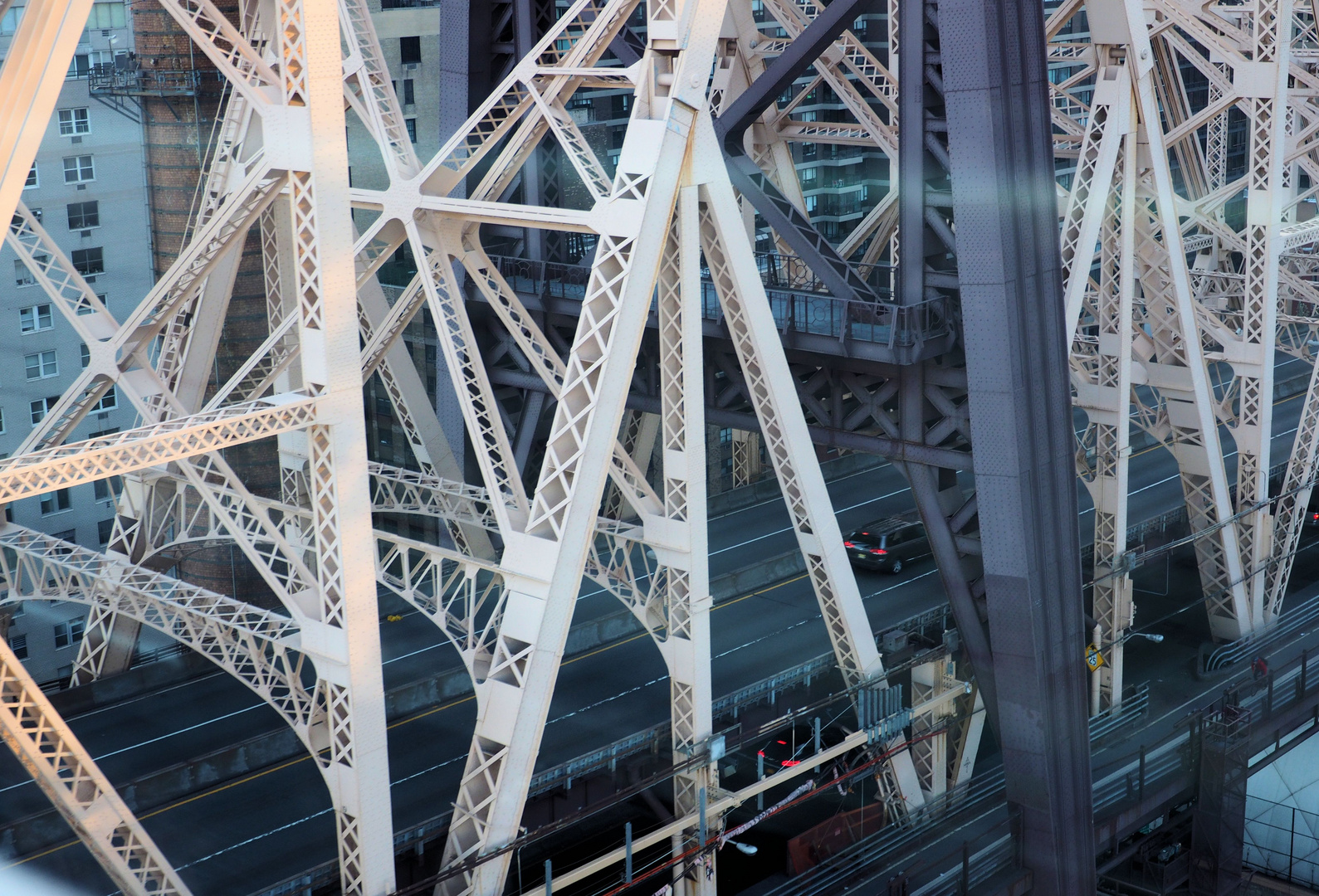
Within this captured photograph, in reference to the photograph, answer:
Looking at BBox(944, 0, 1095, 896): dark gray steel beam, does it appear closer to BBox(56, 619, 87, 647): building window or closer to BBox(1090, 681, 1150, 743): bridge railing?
BBox(1090, 681, 1150, 743): bridge railing

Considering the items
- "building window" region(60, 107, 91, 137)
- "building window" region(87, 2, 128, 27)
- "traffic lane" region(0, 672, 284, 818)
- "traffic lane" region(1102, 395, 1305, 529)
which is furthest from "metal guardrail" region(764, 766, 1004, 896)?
"building window" region(87, 2, 128, 27)

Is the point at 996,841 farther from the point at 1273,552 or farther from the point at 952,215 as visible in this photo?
the point at 1273,552

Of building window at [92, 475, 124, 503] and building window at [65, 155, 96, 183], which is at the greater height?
building window at [65, 155, 96, 183]

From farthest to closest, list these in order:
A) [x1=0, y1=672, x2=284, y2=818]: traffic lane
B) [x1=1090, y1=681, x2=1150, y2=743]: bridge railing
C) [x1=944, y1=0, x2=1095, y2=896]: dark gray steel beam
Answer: [x1=1090, y1=681, x2=1150, y2=743]: bridge railing, [x1=0, y1=672, x2=284, y2=818]: traffic lane, [x1=944, y1=0, x2=1095, y2=896]: dark gray steel beam

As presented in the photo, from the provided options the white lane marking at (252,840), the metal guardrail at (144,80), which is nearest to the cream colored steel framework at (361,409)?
the white lane marking at (252,840)

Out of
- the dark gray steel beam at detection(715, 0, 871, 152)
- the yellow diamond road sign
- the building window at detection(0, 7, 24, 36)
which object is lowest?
the yellow diamond road sign

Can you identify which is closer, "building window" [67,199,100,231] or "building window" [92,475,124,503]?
"building window" [67,199,100,231]

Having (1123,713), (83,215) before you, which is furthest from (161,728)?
(1123,713)

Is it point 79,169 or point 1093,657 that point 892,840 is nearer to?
point 1093,657
